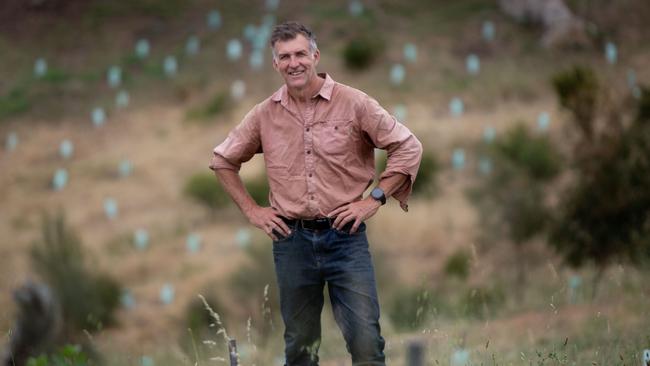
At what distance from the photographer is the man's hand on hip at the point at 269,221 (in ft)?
14.8

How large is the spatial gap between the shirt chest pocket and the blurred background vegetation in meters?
1.61

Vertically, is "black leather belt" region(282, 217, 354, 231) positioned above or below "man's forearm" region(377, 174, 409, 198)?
below

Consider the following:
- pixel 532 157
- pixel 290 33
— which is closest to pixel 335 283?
pixel 290 33

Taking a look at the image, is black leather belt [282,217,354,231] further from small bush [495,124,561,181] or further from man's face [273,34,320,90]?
small bush [495,124,561,181]

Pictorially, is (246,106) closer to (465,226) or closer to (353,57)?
(353,57)

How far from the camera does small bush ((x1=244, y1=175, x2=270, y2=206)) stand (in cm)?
2314

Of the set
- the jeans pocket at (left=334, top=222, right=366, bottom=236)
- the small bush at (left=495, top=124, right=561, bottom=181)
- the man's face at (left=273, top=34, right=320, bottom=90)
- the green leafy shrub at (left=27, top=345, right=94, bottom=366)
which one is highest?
the man's face at (left=273, top=34, right=320, bottom=90)

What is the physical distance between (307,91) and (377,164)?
19871mm

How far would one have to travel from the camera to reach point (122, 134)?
2848 cm

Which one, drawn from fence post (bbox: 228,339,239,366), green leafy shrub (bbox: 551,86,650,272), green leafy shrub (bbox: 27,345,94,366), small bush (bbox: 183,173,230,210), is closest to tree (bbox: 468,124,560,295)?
green leafy shrub (bbox: 551,86,650,272)

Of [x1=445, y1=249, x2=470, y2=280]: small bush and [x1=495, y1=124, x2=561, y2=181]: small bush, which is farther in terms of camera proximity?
[x1=495, y1=124, x2=561, y2=181]: small bush

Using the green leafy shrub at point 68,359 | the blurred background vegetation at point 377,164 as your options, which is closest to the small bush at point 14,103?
the blurred background vegetation at point 377,164

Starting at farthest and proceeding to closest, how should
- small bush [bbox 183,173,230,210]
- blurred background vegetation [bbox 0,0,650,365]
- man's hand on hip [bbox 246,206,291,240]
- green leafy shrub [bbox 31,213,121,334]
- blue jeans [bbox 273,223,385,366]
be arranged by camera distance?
small bush [bbox 183,173,230,210], green leafy shrub [bbox 31,213,121,334], blurred background vegetation [bbox 0,0,650,365], man's hand on hip [bbox 246,206,291,240], blue jeans [bbox 273,223,385,366]

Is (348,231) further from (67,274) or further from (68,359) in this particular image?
(67,274)
